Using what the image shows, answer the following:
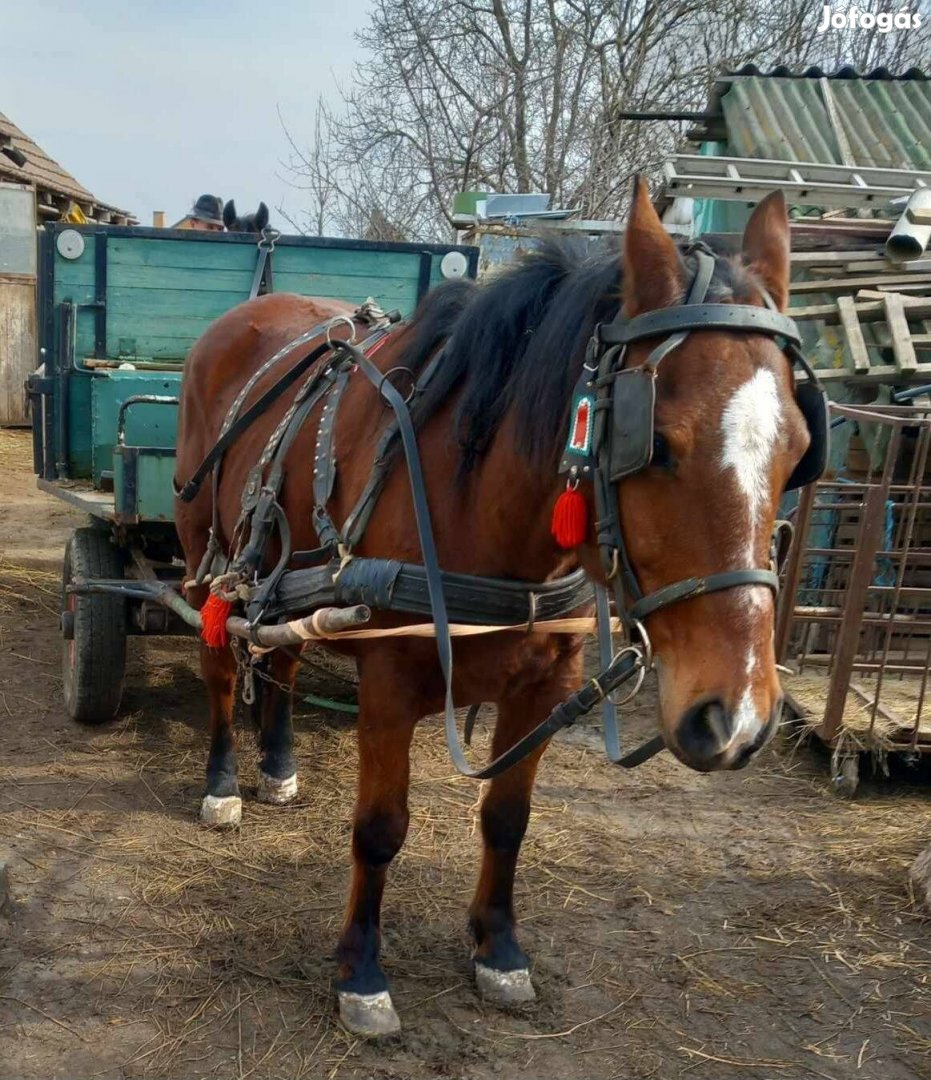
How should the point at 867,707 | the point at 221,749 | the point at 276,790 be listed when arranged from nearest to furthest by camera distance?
the point at 221,749 < the point at 276,790 < the point at 867,707

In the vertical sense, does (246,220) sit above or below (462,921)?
above

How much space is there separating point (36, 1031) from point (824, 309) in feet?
17.0

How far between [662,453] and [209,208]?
6.09 m

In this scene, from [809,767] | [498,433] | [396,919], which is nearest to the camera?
[498,433]

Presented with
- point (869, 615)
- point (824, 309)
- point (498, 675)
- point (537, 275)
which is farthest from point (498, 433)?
point (824, 309)

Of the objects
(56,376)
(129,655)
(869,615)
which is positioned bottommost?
(129,655)

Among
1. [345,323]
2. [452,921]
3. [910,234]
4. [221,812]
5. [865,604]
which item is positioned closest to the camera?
[452,921]

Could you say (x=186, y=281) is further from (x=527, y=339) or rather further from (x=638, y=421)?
(x=638, y=421)

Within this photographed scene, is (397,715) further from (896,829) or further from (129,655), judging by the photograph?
(129,655)

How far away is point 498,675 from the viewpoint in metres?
2.22

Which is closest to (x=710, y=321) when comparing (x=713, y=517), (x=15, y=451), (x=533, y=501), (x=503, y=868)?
(x=713, y=517)

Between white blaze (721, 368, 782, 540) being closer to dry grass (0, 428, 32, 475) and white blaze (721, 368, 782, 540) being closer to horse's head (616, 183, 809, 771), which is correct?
horse's head (616, 183, 809, 771)

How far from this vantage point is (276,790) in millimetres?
3602

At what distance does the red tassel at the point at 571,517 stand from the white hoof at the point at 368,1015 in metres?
1.37
